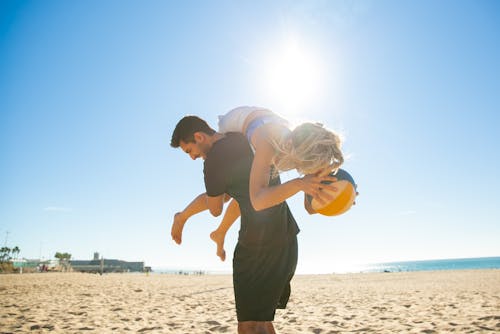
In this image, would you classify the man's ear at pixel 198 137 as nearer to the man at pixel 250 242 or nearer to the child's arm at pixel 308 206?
the man at pixel 250 242

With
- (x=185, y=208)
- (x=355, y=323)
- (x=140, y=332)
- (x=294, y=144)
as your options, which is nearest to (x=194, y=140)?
(x=185, y=208)

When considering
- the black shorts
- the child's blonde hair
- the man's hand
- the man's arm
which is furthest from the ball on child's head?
the man's arm

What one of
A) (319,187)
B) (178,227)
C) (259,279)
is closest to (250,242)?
(259,279)

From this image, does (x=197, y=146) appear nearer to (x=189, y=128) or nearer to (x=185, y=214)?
(x=189, y=128)

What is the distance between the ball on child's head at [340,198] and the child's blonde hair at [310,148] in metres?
0.14

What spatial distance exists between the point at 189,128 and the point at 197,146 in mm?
138

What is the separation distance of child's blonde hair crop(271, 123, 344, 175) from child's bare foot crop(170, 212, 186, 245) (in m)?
1.08

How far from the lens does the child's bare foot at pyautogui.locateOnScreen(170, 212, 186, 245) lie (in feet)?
8.27

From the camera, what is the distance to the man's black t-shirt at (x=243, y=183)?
204 centimetres

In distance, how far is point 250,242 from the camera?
2074 millimetres

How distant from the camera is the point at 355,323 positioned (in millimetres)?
6941

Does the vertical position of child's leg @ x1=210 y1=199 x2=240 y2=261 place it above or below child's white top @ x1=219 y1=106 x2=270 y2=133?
below

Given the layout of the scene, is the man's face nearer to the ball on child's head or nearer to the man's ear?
the man's ear

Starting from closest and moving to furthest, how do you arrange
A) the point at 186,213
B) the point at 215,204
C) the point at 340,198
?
the point at 340,198, the point at 215,204, the point at 186,213
